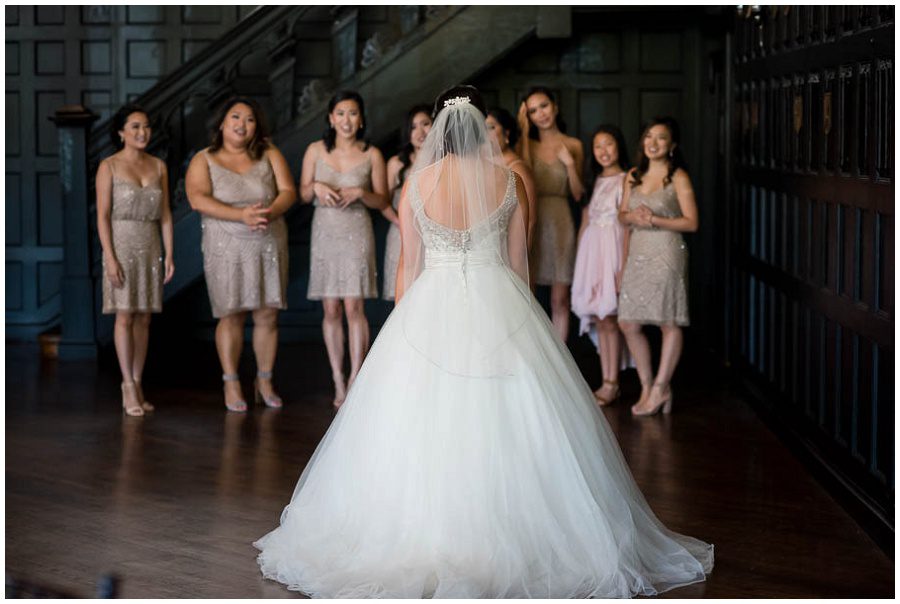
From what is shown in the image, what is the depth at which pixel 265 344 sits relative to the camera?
23.4 ft

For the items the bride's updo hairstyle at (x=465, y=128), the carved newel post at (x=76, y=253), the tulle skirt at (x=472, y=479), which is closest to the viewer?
the tulle skirt at (x=472, y=479)

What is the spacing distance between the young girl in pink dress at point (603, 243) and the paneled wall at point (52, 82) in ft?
12.5

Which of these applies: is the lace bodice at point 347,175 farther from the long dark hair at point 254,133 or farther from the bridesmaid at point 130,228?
the bridesmaid at point 130,228

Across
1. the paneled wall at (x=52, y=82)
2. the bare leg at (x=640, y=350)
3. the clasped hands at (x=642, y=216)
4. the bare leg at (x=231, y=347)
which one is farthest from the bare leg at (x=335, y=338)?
the paneled wall at (x=52, y=82)

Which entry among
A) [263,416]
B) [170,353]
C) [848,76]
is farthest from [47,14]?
[848,76]

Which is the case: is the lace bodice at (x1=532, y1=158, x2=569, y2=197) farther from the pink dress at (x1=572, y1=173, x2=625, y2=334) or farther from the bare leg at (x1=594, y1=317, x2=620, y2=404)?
the bare leg at (x1=594, y1=317, x2=620, y2=404)

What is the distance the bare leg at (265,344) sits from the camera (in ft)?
23.2

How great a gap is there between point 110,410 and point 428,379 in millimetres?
3399

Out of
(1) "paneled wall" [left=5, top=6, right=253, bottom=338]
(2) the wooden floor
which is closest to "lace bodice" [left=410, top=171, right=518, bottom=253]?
(2) the wooden floor

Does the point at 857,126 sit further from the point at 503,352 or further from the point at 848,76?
the point at 503,352

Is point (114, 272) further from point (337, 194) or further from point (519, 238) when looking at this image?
point (519, 238)

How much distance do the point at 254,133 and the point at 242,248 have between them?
0.58m

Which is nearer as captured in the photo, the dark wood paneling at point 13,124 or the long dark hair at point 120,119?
the long dark hair at point 120,119

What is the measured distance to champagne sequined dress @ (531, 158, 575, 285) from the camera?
23.7 ft
